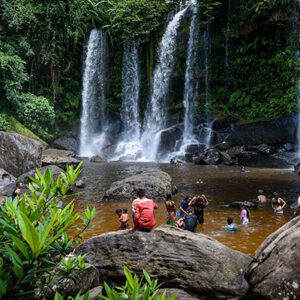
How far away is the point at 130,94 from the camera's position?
30.9 m

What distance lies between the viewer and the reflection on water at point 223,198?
6.54 m

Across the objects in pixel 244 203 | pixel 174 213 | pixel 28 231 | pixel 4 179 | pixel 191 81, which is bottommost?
pixel 244 203

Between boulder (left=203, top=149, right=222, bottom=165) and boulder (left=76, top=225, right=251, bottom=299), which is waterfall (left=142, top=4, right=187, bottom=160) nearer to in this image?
boulder (left=203, top=149, right=222, bottom=165)

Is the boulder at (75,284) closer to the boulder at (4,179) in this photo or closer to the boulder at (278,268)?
the boulder at (278,268)

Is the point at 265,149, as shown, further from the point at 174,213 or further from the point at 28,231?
the point at 28,231

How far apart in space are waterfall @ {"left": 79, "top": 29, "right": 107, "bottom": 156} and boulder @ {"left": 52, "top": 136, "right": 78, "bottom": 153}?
1.04 metres

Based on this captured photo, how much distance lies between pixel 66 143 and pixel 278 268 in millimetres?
27681

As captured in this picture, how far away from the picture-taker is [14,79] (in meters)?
21.0

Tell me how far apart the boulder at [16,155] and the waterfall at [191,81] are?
15100 millimetres

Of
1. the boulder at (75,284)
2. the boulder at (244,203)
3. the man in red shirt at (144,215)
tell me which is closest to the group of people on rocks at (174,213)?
the man in red shirt at (144,215)

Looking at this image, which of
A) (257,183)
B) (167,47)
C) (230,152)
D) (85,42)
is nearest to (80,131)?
(85,42)

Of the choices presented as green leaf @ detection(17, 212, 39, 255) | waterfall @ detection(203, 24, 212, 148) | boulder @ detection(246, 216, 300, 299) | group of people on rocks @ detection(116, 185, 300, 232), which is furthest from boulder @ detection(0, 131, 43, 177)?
waterfall @ detection(203, 24, 212, 148)

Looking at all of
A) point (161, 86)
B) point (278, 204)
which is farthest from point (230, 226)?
point (161, 86)

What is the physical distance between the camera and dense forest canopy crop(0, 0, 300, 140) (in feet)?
71.1
